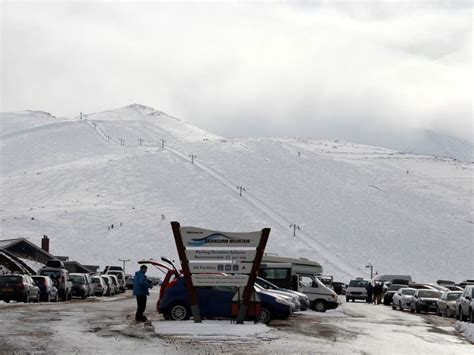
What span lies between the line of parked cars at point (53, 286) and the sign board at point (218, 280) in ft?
45.8

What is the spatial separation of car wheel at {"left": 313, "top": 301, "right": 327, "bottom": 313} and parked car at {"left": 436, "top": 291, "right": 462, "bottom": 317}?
5135 millimetres

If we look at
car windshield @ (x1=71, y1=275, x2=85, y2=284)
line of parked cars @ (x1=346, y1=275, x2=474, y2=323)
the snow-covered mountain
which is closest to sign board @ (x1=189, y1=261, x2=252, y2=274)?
line of parked cars @ (x1=346, y1=275, x2=474, y2=323)

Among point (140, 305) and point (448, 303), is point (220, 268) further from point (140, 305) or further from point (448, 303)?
point (448, 303)

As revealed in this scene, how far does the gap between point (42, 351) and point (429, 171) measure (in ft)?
483

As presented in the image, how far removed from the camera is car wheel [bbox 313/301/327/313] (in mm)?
43219

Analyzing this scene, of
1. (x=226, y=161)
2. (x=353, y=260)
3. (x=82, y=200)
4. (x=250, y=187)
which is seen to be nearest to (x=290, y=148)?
(x=226, y=161)

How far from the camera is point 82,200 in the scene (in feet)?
428

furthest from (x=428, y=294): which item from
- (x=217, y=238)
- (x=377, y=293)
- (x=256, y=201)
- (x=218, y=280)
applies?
(x=256, y=201)

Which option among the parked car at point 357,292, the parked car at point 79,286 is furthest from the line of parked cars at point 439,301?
the parked car at point 79,286

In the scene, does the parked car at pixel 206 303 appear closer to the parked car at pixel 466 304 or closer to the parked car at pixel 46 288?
the parked car at pixel 466 304

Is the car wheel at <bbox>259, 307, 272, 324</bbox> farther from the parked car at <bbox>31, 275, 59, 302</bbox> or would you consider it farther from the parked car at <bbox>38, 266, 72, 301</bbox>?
the parked car at <bbox>38, 266, 72, 301</bbox>

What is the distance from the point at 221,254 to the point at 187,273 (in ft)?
3.57

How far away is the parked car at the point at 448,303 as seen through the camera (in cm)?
4219

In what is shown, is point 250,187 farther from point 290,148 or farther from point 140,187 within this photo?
point 290,148
